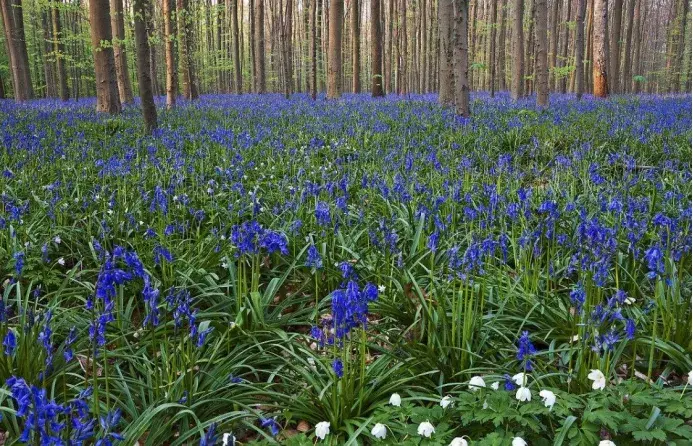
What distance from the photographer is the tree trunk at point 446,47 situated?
9688 mm

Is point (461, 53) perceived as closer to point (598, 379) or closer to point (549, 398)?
point (598, 379)

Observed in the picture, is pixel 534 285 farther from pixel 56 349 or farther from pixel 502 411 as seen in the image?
pixel 56 349

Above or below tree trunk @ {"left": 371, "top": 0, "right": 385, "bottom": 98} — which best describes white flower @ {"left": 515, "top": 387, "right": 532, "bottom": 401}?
below

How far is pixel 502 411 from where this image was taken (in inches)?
72.9

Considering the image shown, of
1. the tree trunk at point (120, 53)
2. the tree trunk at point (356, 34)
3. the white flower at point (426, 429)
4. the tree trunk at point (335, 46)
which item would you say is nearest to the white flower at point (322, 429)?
the white flower at point (426, 429)

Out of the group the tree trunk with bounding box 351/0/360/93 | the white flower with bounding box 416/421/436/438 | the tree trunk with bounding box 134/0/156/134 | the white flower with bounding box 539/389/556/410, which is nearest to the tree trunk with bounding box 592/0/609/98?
the tree trunk with bounding box 351/0/360/93

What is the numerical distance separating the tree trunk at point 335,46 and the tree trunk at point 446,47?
220 inches

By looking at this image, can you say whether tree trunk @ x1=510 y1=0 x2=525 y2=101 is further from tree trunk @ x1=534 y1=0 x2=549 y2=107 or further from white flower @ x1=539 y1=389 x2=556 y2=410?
white flower @ x1=539 y1=389 x2=556 y2=410

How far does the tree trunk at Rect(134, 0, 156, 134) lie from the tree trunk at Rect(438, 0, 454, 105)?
5316 mm

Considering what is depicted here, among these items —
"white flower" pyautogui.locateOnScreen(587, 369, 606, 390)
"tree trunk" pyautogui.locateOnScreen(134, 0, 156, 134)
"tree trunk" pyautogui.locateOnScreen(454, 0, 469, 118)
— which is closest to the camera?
"white flower" pyautogui.locateOnScreen(587, 369, 606, 390)

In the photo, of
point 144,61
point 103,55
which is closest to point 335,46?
point 103,55

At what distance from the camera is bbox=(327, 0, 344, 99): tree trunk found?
16.4 metres

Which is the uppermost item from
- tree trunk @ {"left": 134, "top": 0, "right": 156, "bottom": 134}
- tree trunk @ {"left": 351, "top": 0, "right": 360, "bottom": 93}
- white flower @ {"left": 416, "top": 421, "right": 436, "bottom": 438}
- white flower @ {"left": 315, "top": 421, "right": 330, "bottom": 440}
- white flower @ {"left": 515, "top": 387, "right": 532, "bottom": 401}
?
tree trunk @ {"left": 351, "top": 0, "right": 360, "bottom": 93}

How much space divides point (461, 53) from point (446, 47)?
99 cm
